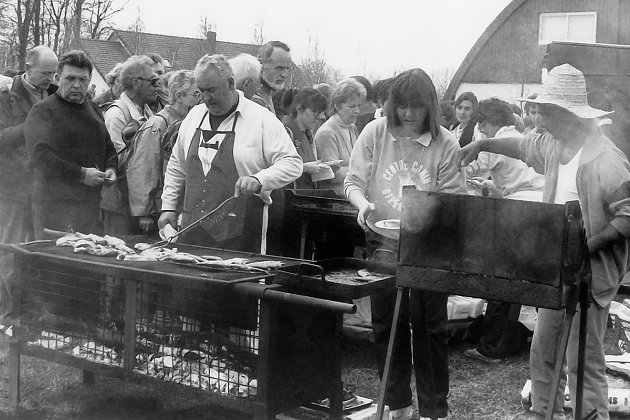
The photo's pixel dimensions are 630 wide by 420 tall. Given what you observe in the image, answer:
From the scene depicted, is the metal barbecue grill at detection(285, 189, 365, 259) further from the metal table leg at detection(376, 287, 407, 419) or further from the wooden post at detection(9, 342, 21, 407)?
the wooden post at detection(9, 342, 21, 407)

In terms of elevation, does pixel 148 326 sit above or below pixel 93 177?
below

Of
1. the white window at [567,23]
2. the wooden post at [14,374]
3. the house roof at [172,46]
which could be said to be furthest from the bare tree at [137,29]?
the white window at [567,23]

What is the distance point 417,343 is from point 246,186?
1.09 m

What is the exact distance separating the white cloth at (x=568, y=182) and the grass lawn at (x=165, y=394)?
1.33m

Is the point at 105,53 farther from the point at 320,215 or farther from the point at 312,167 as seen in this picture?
the point at 320,215

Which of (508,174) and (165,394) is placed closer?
(165,394)

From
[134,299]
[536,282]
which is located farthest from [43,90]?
[536,282]

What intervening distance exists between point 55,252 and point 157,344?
0.67 m

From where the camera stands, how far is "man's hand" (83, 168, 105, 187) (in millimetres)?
4555

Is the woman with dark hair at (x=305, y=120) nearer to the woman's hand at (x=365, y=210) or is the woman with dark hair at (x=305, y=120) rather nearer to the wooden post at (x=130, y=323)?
the woman's hand at (x=365, y=210)

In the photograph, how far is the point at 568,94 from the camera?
10.1ft

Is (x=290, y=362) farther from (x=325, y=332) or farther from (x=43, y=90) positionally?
(x=43, y=90)

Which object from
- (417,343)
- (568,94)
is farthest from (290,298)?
(568,94)

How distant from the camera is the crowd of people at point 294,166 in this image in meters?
3.12
